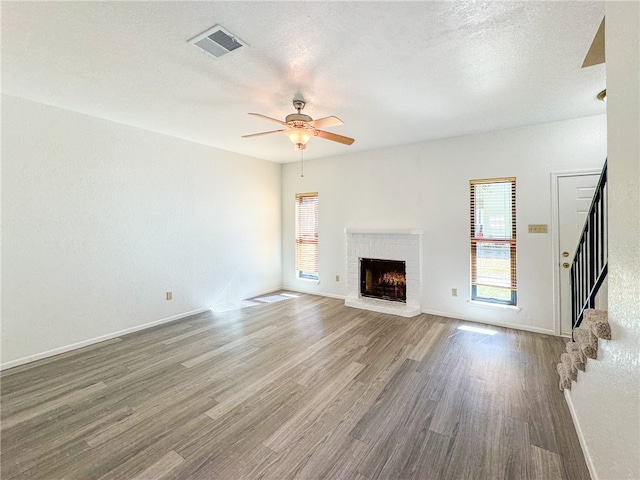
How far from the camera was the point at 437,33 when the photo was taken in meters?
1.91

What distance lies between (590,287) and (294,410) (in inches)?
102

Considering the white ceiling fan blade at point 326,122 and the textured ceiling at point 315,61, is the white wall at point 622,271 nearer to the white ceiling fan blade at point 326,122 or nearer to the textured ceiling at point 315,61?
the textured ceiling at point 315,61

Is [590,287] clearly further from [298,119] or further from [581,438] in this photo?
[298,119]

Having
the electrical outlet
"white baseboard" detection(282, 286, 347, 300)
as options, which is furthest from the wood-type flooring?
"white baseboard" detection(282, 286, 347, 300)

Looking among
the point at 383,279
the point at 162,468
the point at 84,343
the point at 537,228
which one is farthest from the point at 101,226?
the point at 537,228

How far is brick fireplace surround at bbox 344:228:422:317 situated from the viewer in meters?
4.50

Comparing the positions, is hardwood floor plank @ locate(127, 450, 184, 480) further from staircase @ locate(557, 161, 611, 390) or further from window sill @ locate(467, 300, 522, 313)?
window sill @ locate(467, 300, 522, 313)

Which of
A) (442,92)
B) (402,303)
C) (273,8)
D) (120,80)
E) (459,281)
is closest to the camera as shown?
(273,8)

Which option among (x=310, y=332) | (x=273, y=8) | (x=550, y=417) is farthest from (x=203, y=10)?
(x=550, y=417)

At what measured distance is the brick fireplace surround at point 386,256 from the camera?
450 centimetres

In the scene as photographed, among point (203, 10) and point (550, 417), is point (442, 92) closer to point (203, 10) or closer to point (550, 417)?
point (203, 10)

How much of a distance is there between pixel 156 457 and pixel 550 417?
107 inches

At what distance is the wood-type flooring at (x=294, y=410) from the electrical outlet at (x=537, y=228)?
135cm

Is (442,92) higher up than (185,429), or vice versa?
(442,92)
